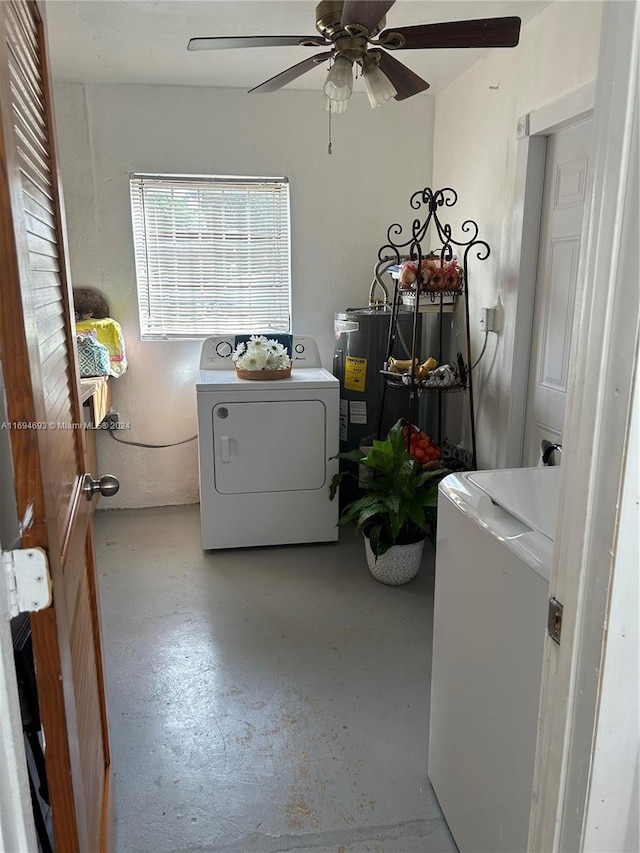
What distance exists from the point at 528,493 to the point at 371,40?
57.3 inches

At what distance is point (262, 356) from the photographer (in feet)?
9.66

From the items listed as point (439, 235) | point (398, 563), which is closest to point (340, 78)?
point (439, 235)

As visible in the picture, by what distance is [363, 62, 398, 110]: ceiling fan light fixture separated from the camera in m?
1.95

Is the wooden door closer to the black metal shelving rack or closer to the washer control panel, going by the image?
the black metal shelving rack

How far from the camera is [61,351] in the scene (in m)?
1.13

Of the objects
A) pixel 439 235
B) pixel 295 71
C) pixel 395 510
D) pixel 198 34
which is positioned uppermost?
pixel 198 34

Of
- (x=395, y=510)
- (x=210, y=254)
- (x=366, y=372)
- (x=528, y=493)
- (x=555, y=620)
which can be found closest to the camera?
(x=555, y=620)

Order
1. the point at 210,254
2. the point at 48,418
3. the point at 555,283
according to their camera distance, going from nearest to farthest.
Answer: the point at 48,418 → the point at 555,283 → the point at 210,254

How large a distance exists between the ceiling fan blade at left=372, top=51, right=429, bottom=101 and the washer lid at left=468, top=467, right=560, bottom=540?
4.54 feet

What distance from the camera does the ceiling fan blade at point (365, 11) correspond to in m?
1.57

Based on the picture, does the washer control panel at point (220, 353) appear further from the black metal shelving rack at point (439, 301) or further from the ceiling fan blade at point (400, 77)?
the ceiling fan blade at point (400, 77)

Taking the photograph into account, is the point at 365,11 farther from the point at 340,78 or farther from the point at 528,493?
the point at 528,493

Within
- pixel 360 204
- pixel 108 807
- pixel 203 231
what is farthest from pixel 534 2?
pixel 108 807

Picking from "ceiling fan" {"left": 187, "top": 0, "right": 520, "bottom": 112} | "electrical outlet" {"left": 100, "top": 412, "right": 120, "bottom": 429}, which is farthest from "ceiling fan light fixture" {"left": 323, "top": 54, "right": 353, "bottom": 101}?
"electrical outlet" {"left": 100, "top": 412, "right": 120, "bottom": 429}
